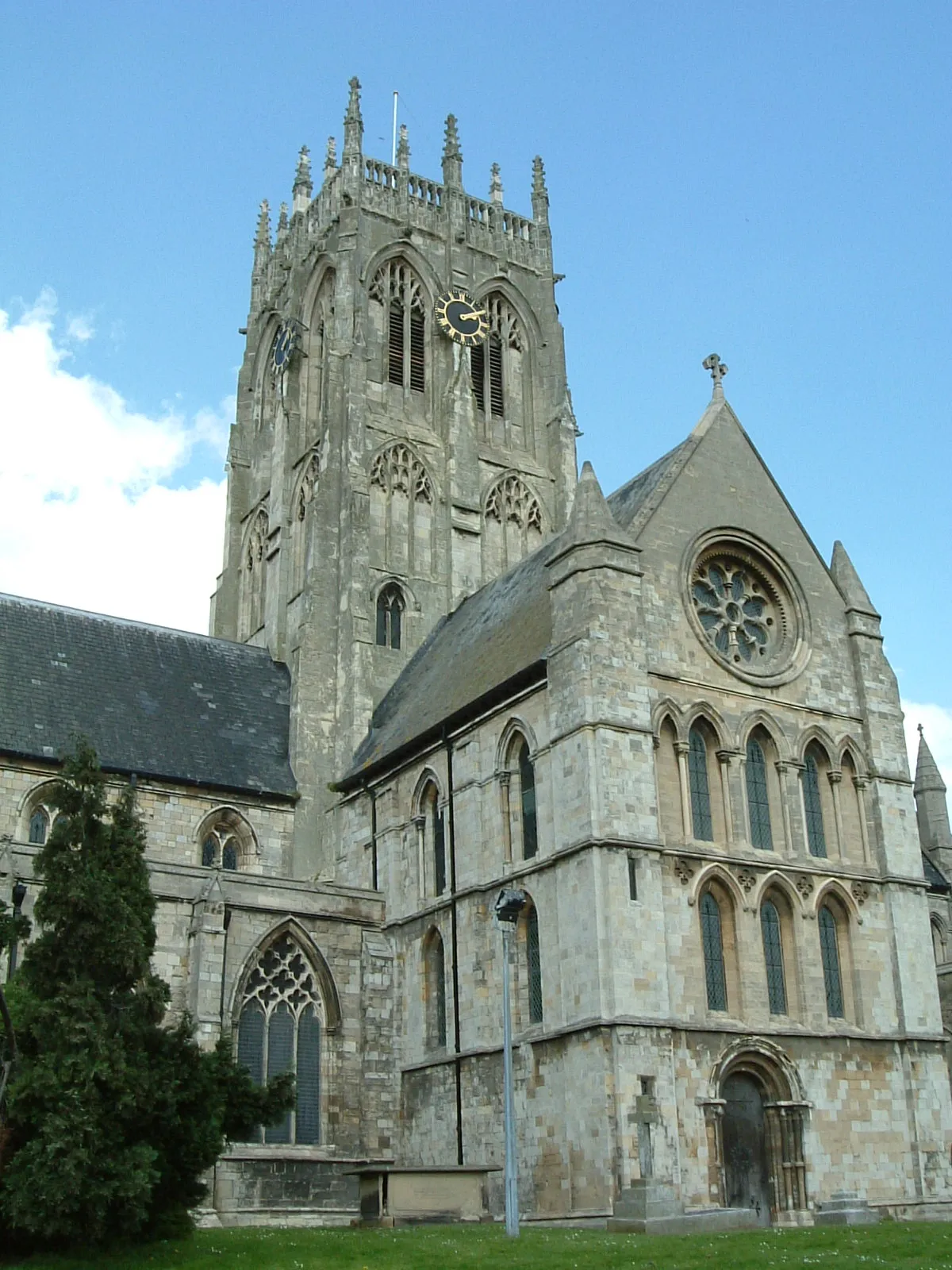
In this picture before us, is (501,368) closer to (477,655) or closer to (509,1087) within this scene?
(477,655)

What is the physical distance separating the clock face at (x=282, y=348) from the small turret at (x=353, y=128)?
6.14 m

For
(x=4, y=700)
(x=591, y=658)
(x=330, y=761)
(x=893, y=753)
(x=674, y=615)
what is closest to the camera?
(x=591, y=658)

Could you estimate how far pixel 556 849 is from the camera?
27.8 metres

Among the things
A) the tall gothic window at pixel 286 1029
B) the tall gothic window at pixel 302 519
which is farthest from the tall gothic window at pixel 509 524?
the tall gothic window at pixel 286 1029

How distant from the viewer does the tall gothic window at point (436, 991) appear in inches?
1235

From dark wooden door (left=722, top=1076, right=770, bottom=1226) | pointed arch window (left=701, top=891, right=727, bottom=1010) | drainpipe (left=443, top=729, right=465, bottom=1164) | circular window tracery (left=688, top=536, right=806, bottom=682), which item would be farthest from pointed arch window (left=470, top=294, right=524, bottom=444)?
dark wooden door (left=722, top=1076, right=770, bottom=1226)

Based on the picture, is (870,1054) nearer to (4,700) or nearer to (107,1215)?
(107,1215)

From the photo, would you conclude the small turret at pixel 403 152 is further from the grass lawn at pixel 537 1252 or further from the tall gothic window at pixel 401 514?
the grass lawn at pixel 537 1252

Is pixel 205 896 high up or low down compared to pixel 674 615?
down

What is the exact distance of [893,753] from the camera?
32.1 meters

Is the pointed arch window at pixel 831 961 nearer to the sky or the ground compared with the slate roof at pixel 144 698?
nearer to the ground

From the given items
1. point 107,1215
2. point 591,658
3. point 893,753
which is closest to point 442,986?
point 591,658

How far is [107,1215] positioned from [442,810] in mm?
15736

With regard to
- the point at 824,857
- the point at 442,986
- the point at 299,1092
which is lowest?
the point at 299,1092
